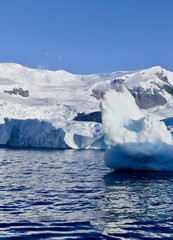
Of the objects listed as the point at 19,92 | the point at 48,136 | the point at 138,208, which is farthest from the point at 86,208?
the point at 19,92

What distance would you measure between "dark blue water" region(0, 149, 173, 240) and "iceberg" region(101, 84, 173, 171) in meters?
4.04

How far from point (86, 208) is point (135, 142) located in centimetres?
1594

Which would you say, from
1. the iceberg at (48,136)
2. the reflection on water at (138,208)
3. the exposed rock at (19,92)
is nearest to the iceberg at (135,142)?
the reflection on water at (138,208)

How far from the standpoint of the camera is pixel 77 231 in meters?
14.9

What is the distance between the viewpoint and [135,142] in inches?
1352

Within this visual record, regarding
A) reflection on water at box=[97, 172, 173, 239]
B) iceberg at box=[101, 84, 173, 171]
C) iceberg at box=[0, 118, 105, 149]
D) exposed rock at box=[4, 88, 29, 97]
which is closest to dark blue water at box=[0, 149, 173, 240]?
reflection on water at box=[97, 172, 173, 239]

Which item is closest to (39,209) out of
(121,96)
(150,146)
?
(150,146)

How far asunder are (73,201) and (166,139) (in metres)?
16.4

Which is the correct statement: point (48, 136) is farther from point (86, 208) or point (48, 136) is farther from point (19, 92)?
point (19, 92)

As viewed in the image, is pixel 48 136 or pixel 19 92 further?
pixel 19 92

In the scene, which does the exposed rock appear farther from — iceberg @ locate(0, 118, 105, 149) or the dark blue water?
the dark blue water

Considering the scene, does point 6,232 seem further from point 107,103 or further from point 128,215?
point 107,103

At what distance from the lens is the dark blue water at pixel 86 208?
48.8ft

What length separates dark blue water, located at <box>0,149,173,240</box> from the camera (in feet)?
48.8
